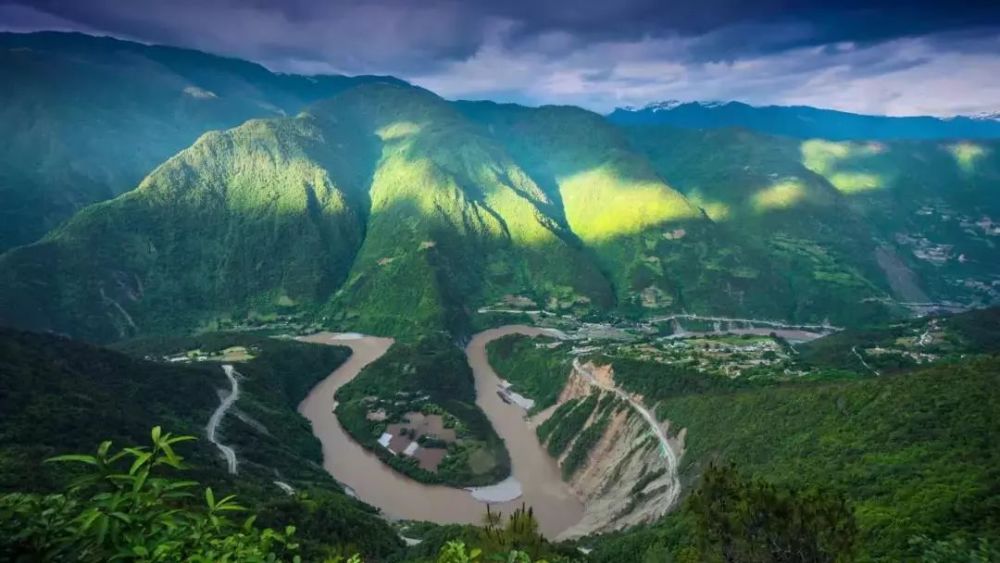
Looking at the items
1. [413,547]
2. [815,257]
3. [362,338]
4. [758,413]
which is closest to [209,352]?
[362,338]

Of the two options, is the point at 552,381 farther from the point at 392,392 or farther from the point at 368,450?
the point at 368,450

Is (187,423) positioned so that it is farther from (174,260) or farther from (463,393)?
(174,260)

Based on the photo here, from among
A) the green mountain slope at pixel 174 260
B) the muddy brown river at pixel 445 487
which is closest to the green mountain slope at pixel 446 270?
the green mountain slope at pixel 174 260

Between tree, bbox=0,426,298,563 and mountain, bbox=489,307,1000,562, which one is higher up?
tree, bbox=0,426,298,563

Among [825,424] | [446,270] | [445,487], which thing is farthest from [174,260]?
[825,424]

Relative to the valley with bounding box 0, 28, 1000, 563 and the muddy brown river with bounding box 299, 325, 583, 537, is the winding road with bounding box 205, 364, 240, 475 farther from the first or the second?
the muddy brown river with bounding box 299, 325, 583, 537

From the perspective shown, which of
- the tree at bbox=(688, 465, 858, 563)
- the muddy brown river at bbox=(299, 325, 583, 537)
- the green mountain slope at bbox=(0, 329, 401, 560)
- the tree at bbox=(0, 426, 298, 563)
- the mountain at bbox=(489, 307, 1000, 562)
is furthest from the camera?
the muddy brown river at bbox=(299, 325, 583, 537)

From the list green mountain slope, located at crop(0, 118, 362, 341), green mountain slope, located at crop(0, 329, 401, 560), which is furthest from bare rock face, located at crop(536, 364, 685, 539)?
green mountain slope, located at crop(0, 118, 362, 341)
